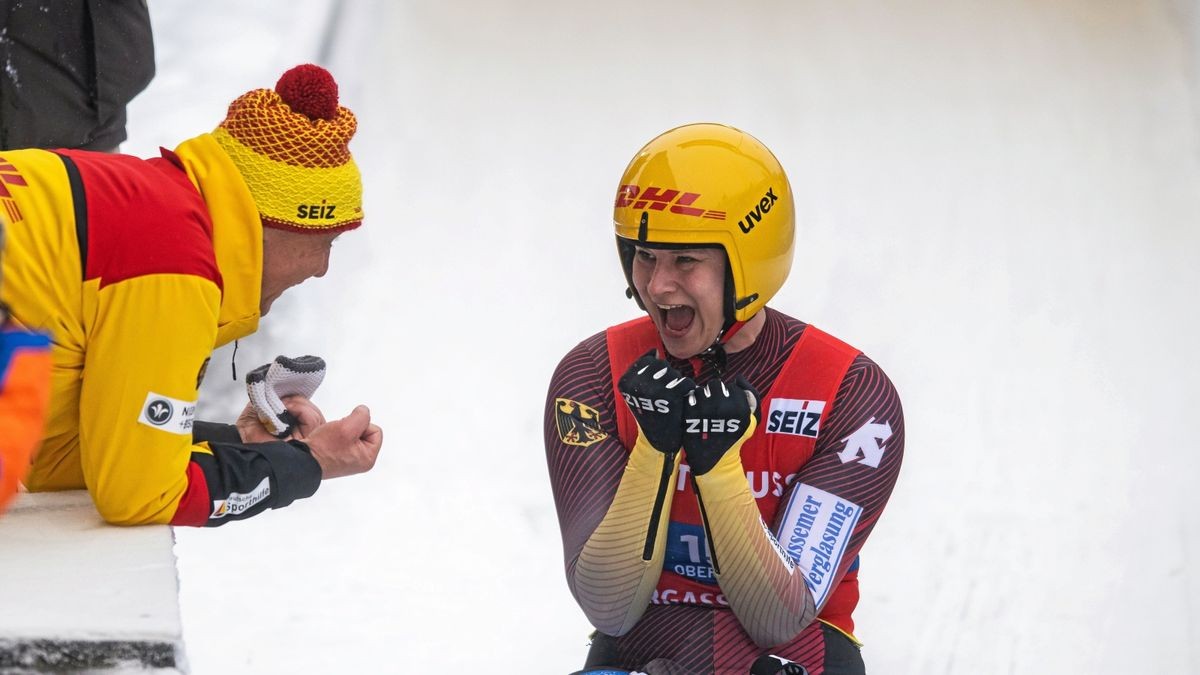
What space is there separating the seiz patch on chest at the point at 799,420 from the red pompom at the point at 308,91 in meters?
1.05

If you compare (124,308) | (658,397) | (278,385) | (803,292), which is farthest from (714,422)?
(803,292)

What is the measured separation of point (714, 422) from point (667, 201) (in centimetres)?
47

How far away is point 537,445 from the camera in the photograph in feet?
16.8

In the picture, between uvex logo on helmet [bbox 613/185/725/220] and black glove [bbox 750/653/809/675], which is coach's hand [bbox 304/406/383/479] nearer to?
uvex logo on helmet [bbox 613/185/725/220]

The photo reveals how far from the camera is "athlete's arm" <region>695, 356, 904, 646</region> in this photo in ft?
8.03

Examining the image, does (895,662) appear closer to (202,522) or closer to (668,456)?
(668,456)

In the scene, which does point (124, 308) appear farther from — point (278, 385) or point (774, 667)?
point (774, 667)

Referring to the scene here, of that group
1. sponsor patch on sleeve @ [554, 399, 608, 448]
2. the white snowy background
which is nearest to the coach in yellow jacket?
sponsor patch on sleeve @ [554, 399, 608, 448]

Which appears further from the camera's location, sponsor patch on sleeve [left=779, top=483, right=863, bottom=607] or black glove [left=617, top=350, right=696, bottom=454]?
sponsor patch on sleeve [left=779, top=483, right=863, bottom=607]

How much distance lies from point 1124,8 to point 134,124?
16.6ft

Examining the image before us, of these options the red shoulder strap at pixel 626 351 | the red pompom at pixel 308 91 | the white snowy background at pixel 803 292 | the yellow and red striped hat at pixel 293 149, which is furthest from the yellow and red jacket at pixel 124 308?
the white snowy background at pixel 803 292

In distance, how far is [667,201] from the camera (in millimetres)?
2609

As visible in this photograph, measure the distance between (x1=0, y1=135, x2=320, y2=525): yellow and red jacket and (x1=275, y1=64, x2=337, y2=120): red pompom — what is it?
254 millimetres

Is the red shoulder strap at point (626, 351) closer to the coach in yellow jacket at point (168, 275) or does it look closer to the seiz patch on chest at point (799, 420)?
the seiz patch on chest at point (799, 420)
